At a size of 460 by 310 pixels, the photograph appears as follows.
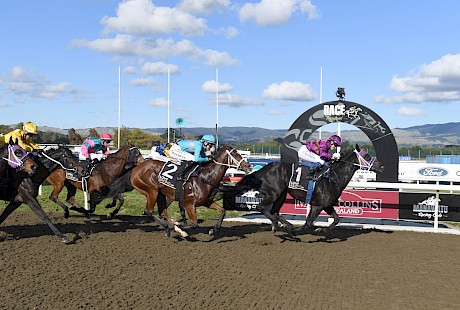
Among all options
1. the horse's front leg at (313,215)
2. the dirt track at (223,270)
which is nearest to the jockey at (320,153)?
the horse's front leg at (313,215)

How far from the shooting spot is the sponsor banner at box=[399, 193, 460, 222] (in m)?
10.9

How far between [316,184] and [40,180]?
511 cm

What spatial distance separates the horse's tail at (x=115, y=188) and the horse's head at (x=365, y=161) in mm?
4943

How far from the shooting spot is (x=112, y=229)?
394 inches

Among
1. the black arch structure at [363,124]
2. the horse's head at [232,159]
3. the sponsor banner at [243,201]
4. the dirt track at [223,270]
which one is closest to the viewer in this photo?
the dirt track at [223,270]

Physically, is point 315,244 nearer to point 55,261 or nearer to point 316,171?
point 316,171

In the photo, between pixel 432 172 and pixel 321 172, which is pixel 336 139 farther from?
pixel 432 172

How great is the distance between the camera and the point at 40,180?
870 centimetres

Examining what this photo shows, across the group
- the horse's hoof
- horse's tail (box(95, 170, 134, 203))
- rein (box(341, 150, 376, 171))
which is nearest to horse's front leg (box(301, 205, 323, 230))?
rein (box(341, 150, 376, 171))

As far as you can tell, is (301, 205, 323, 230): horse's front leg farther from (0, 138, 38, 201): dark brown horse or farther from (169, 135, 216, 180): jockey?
(0, 138, 38, 201): dark brown horse

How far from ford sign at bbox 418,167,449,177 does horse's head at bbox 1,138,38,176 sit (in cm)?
840

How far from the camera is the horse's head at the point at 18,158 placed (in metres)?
8.11

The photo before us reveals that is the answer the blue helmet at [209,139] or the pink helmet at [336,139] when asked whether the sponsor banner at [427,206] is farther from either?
the blue helmet at [209,139]

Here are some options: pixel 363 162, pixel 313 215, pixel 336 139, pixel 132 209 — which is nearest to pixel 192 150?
pixel 313 215
